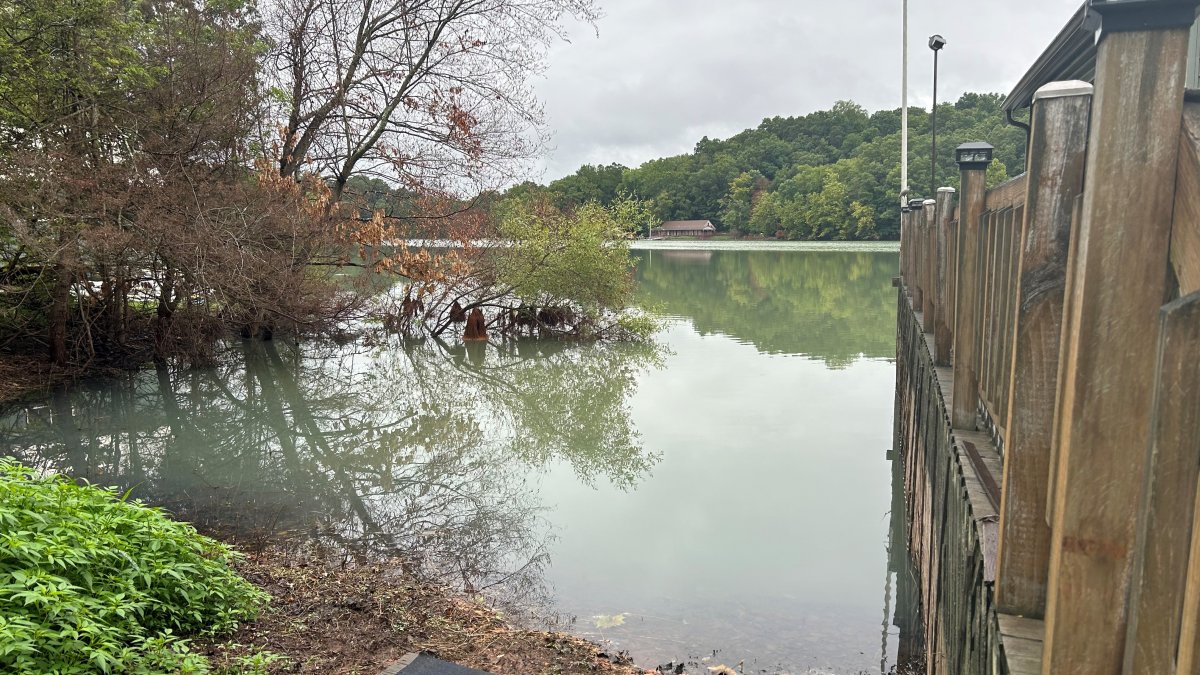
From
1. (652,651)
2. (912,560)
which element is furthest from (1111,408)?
(912,560)

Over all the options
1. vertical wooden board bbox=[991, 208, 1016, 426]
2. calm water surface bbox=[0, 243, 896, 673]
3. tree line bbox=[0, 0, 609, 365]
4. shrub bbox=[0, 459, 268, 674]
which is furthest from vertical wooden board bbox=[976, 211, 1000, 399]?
tree line bbox=[0, 0, 609, 365]

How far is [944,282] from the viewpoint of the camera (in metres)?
5.05

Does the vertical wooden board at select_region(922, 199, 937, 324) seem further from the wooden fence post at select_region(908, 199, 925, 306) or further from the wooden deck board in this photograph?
the wooden deck board

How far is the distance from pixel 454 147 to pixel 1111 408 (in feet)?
50.5

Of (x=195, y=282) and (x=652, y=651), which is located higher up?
(x=195, y=282)

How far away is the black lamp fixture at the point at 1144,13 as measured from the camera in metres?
1.19

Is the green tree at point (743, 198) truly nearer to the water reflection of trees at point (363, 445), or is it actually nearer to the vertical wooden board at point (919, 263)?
the water reflection of trees at point (363, 445)

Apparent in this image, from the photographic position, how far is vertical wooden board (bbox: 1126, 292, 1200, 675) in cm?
105

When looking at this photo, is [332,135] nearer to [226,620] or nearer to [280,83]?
[280,83]

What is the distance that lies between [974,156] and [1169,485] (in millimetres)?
2725

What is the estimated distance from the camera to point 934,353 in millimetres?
5016

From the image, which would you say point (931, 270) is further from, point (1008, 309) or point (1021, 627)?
point (1021, 627)

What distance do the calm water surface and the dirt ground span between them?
49cm

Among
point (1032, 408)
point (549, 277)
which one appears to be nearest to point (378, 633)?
point (1032, 408)
